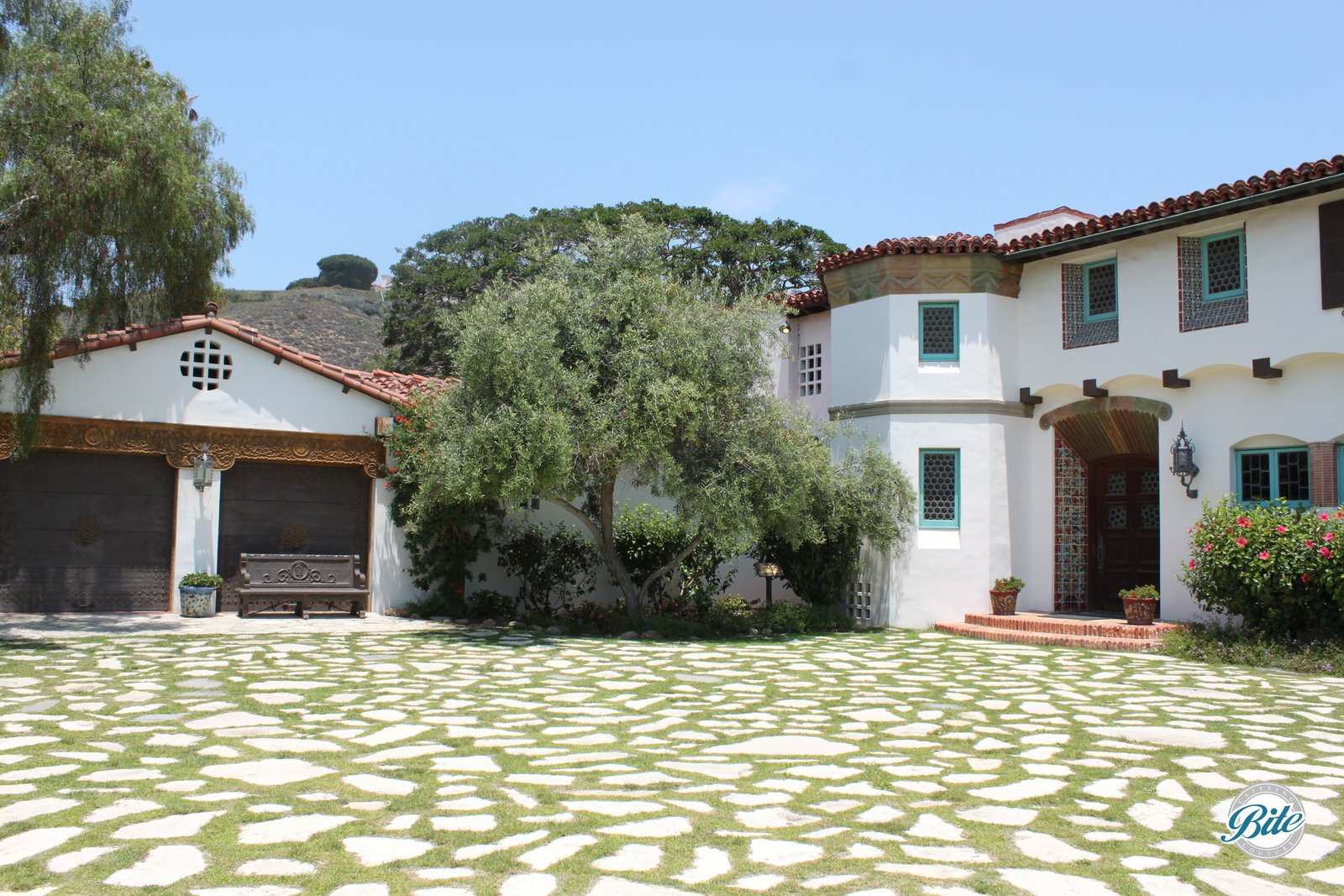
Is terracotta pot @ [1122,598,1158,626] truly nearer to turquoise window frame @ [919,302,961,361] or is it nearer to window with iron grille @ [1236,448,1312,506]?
window with iron grille @ [1236,448,1312,506]

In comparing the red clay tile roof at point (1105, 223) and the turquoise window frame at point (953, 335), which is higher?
the red clay tile roof at point (1105, 223)

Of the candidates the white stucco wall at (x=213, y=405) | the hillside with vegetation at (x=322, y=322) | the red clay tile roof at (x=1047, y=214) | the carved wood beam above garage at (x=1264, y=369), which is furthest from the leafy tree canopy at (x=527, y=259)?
the carved wood beam above garage at (x=1264, y=369)

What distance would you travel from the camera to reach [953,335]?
15.7m

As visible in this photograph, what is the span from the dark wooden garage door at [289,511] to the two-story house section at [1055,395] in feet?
23.9

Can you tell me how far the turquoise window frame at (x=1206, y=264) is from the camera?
1323 centimetres

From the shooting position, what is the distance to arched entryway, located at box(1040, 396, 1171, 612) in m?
15.2

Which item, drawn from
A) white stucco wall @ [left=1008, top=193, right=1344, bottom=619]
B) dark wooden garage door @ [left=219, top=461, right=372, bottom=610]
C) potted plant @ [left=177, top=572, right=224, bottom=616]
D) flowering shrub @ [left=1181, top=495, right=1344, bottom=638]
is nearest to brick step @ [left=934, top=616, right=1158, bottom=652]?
flowering shrub @ [left=1181, top=495, right=1344, bottom=638]

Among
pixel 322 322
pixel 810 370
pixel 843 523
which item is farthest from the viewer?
pixel 322 322

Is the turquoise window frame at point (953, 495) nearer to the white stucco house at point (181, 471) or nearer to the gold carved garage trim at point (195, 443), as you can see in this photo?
the white stucco house at point (181, 471)

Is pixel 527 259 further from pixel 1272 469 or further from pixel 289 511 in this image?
pixel 1272 469

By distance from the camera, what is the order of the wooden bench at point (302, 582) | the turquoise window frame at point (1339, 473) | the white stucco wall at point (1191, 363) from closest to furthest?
the turquoise window frame at point (1339, 473), the white stucco wall at point (1191, 363), the wooden bench at point (302, 582)

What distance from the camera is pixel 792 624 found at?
1464 centimetres

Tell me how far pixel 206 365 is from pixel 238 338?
0.55 meters

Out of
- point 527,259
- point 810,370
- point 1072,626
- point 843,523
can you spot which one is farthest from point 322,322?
point 1072,626
